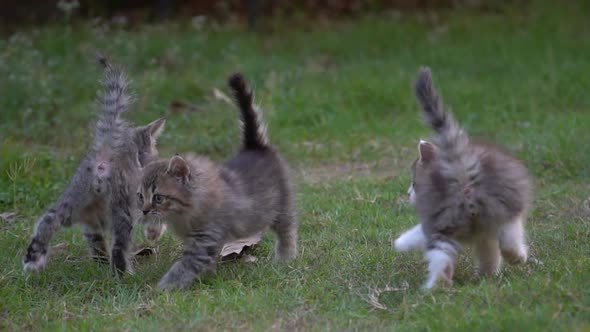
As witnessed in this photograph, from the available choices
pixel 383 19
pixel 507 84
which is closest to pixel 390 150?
pixel 507 84

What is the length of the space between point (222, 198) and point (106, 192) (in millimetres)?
824

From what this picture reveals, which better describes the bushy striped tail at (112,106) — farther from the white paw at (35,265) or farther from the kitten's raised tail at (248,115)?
the white paw at (35,265)

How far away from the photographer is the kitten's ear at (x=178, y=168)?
601cm

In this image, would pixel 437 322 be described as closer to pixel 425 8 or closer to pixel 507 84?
pixel 507 84

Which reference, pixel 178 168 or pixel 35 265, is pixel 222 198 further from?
pixel 35 265

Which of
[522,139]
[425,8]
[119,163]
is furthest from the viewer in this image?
[425,8]

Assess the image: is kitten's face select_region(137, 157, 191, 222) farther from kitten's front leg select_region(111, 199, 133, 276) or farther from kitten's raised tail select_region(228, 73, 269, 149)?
kitten's raised tail select_region(228, 73, 269, 149)

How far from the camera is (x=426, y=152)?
592cm

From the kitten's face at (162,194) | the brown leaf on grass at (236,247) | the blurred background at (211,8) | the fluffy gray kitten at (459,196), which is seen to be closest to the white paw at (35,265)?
the kitten's face at (162,194)

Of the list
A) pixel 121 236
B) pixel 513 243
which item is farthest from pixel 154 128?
pixel 513 243

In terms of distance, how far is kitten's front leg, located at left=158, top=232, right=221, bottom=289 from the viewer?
5.89 m

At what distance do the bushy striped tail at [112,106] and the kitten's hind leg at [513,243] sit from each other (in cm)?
273

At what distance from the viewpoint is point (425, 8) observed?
16.5 metres

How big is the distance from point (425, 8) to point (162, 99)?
6.46 meters
